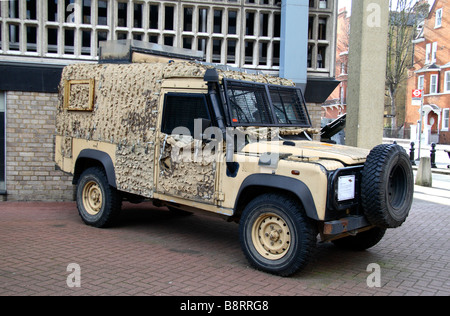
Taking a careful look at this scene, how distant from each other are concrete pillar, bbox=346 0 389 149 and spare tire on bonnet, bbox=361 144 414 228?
484 centimetres

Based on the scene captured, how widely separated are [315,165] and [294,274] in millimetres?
1273

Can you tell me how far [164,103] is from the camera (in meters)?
6.46

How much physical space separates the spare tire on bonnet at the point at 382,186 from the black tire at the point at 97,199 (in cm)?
394

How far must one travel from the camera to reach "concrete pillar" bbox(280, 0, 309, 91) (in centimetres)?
1011

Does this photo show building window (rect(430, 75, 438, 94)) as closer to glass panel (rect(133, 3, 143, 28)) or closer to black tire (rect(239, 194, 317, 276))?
glass panel (rect(133, 3, 143, 28))

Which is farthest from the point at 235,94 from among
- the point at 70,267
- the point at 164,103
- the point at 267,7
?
the point at 267,7

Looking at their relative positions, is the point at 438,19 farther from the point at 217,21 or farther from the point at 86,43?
the point at 86,43

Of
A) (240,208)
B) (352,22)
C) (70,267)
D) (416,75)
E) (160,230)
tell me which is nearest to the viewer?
(70,267)

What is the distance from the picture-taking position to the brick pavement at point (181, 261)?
15.9 feet

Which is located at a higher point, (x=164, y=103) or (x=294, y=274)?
(x=164, y=103)

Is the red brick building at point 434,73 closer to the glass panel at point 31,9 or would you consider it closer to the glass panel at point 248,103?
the glass panel at point 31,9

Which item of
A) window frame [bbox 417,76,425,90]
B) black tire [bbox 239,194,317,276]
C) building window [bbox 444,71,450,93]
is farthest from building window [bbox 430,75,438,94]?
black tire [bbox 239,194,317,276]

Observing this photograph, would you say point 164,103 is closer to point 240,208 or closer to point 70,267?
point 240,208
